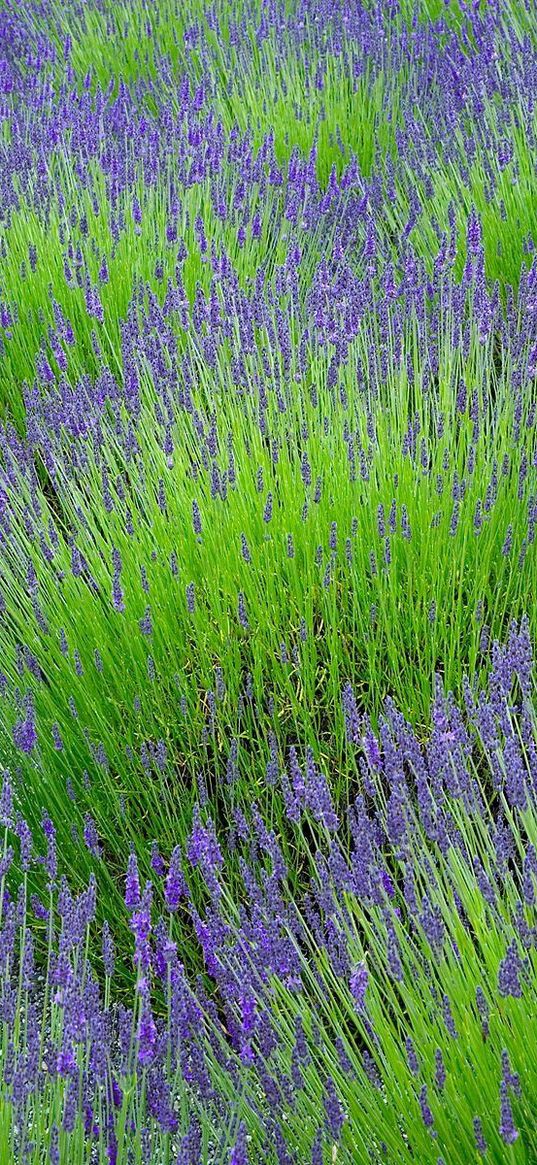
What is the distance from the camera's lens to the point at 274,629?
245 cm

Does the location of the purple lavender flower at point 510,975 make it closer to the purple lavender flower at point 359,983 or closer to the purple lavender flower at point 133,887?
the purple lavender flower at point 359,983

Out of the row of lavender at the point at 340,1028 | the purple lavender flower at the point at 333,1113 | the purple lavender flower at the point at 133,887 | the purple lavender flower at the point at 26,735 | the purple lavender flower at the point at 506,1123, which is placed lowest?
the purple lavender flower at the point at 506,1123

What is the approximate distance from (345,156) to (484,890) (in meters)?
3.79

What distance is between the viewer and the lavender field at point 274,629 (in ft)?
4.88

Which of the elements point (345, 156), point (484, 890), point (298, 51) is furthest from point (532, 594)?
point (298, 51)

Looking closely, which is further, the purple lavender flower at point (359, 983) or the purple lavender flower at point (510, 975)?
the purple lavender flower at point (359, 983)

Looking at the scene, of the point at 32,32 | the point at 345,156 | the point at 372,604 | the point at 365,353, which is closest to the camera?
the point at 372,604

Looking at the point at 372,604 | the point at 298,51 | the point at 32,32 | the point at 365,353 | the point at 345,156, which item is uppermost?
the point at 32,32

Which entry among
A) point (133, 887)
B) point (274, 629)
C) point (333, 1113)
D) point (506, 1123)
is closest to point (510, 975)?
point (506, 1123)

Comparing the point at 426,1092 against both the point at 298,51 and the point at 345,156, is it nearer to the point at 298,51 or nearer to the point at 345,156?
the point at 345,156

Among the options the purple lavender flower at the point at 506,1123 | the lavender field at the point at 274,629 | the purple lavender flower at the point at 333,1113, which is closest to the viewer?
the purple lavender flower at the point at 506,1123

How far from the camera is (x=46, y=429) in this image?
305 centimetres

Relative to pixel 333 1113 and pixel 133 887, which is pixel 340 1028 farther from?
pixel 133 887

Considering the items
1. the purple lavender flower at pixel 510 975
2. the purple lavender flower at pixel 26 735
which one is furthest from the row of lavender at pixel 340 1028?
the purple lavender flower at pixel 26 735
